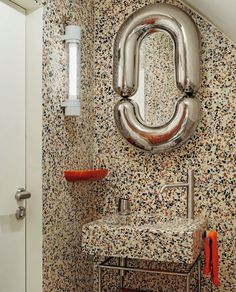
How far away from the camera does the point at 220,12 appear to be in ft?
7.15

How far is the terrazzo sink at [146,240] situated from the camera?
2031 millimetres

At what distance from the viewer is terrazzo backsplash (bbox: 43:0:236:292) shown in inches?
87.7

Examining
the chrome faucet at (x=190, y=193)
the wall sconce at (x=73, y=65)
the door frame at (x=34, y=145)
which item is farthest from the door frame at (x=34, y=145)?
the chrome faucet at (x=190, y=193)

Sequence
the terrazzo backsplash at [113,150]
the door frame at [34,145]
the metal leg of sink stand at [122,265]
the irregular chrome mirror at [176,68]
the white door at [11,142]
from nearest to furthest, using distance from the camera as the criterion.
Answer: the white door at [11,142] → the door frame at [34,145] → the terrazzo backsplash at [113,150] → the irregular chrome mirror at [176,68] → the metal leg of sink stand at [122,265]

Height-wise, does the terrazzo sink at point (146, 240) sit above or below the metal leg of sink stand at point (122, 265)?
above

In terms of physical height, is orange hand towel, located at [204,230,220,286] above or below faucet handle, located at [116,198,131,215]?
below

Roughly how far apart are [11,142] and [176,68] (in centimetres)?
100

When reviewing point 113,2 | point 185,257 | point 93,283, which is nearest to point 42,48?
point 113,2

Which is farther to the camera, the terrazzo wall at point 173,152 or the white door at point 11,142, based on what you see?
the terrazzo wall at point 173,152

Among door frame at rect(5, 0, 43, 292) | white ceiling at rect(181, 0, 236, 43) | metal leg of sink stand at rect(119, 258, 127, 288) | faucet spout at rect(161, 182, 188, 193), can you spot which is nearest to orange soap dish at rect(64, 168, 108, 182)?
door frame at rect(5, 0, 43, 292)

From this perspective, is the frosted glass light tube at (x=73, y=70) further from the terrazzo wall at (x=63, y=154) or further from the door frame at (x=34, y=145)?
the door frame at (x=34, y=145)

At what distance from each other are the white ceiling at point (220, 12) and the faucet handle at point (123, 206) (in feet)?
3.62

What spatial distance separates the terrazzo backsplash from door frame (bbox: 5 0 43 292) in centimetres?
4

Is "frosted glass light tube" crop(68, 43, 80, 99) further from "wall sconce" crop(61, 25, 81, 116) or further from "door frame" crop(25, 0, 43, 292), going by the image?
"door frame" crop(25, 0, 43, 292)
